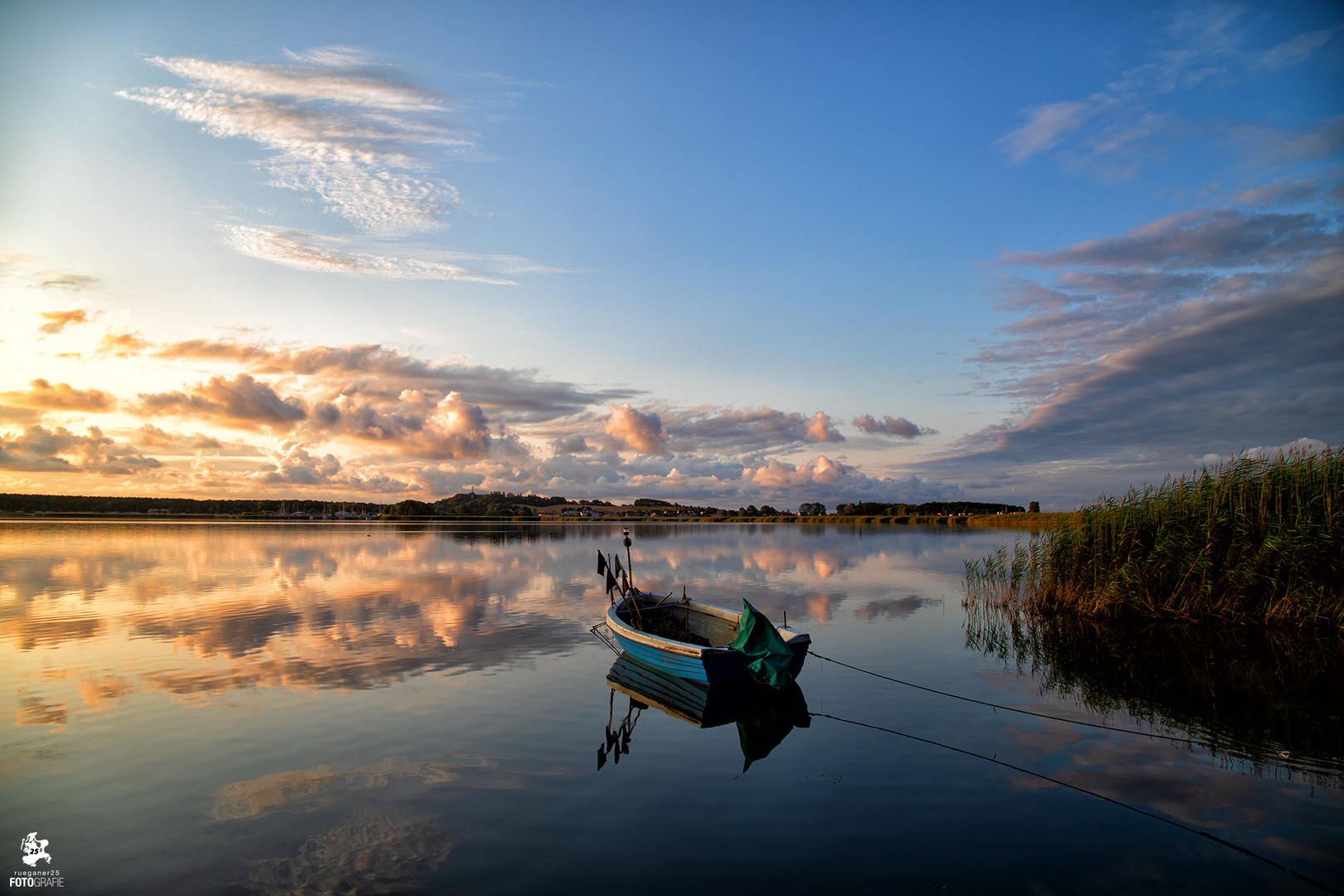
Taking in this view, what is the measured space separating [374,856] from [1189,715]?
1505cm

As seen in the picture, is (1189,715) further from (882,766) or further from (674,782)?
(674,782)

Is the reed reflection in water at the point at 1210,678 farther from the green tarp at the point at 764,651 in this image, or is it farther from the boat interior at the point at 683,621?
the boat interior at the point at 683,621

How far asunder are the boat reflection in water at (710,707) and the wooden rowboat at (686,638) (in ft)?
1.25

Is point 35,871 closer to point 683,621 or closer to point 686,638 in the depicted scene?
point 686,638

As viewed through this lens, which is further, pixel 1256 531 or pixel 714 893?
pixel 1256 531

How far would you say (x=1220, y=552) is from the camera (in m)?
20.4

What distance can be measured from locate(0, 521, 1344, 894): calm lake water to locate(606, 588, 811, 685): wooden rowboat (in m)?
1.14

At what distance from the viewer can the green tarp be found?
1403 centimetres

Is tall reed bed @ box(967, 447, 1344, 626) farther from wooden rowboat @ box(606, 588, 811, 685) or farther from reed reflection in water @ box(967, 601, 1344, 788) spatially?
wooden rowboat @ box(606, 588, 811, 685)

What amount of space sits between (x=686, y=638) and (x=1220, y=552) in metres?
17.5

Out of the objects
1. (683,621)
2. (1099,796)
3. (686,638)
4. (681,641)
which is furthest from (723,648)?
(1099,796)

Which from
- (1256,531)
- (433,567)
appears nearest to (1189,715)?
(1256,531)

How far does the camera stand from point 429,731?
11.7 metres

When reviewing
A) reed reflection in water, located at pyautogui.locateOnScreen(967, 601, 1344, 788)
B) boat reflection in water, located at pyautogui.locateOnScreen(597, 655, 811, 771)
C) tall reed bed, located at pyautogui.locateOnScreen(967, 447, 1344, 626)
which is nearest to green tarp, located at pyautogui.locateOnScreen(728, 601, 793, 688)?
boat reflection in water, located at pyautogui.locateOnScreen(597, 655, 811, 771)
